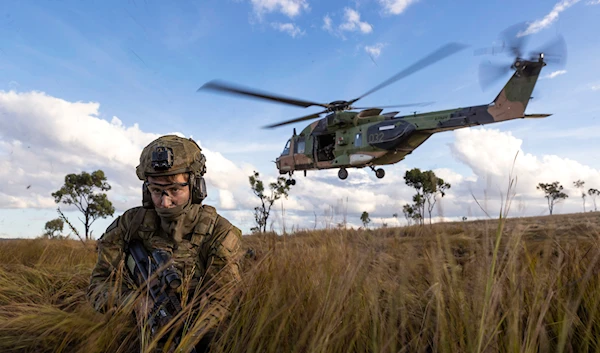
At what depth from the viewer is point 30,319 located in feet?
6.79

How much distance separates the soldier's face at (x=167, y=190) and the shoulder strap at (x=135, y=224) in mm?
193

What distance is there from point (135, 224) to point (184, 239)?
0.37 metres

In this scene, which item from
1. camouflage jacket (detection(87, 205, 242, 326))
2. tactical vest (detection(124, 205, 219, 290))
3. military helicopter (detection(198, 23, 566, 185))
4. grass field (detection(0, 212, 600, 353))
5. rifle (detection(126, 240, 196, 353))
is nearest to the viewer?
grass field (detection(0, 212, 600, 353))

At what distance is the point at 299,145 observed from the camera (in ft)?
52.6

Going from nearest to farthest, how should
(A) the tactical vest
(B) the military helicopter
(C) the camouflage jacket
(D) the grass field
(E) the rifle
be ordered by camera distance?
(D) the grass field
(E) the rifle
(C) the camouflage jacket
(A) the tactical vest
(B) the military helicopter

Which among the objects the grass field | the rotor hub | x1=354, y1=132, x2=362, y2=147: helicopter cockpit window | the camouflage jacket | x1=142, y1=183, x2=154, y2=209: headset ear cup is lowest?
the grass field

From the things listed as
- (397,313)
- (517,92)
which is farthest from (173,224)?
(517,92)

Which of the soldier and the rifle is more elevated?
the soldier

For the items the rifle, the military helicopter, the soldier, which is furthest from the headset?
the military helicopter

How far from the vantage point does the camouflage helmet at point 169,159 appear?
2604 mm

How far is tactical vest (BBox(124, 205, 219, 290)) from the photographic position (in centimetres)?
274

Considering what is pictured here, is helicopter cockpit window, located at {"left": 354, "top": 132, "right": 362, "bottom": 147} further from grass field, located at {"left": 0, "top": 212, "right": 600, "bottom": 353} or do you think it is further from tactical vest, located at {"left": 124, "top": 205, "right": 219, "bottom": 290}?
tactical vest, located at {"left": 124, "top": 205, "right": 219, "bottom": 290}

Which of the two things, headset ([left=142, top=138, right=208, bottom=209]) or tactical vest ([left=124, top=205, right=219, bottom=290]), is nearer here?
headset ([left=142, top=138, right=208, bottom=209])

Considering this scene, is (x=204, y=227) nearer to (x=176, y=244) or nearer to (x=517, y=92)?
(x=176, y=244)
